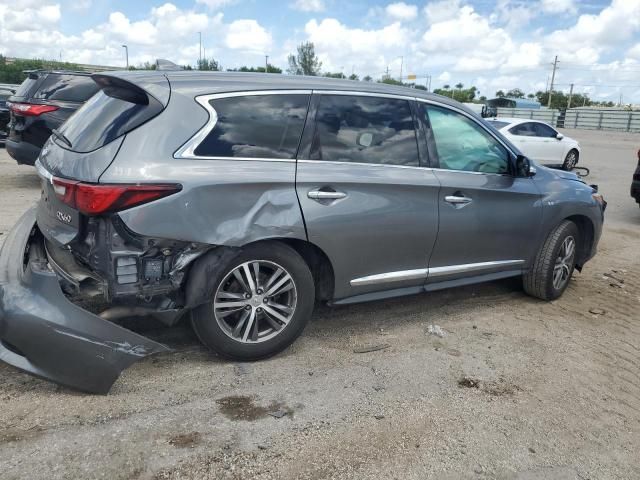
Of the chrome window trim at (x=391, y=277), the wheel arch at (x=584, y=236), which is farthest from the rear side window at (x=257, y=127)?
the wheel arch at (x=584, y=236)

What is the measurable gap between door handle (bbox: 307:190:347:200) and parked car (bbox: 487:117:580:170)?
1205 cm

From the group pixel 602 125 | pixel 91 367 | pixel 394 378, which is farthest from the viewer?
pixel 602 125

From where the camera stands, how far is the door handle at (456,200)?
4.20 m

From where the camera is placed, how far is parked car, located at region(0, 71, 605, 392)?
3029 millimetres

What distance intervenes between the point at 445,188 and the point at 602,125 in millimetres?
52367

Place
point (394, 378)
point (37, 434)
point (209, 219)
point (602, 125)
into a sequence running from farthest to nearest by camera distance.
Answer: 1. point (602, 125)
2. point (394, 378)
3. point (209, 219)
4. point (37, 434)

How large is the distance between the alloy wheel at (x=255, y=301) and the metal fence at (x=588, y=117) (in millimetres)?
47422

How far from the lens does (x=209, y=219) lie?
10.6 ft

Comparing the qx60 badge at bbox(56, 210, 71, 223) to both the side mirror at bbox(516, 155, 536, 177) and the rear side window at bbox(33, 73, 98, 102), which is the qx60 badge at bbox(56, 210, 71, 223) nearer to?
the side mirror at bbox(516, 155, 536, 177)

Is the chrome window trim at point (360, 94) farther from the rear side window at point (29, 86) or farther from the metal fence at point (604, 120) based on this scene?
the metal fence at point (604, 120)

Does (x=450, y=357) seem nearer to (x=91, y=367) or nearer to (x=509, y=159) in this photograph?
(x=509, y=159)

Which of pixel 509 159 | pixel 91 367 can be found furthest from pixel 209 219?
pixel 509 159

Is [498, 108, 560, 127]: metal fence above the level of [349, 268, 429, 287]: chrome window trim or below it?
above

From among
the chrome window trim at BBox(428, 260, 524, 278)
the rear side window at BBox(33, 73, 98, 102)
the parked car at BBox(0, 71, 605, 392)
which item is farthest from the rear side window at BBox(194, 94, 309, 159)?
the rear side window at BBox(33, 73, 98, 102)
